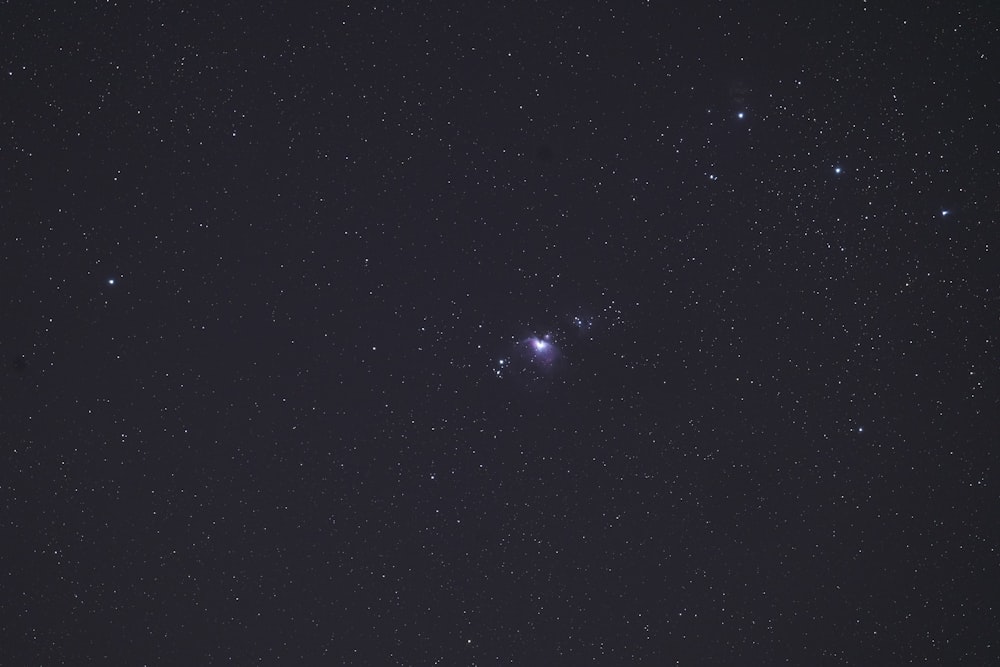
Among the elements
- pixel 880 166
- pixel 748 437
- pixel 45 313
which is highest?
pixel 45 313

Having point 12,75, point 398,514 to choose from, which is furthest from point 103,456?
point 12,75

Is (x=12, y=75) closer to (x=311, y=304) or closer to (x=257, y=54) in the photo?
(x=257, y=54)

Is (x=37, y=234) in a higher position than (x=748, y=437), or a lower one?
higher

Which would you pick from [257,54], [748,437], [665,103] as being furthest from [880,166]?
[257,54]

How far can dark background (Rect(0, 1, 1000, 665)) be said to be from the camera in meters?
1.05

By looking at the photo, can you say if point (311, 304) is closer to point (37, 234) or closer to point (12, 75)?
point (37, 234)

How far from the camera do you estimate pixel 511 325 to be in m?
1.09

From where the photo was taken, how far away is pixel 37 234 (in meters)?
1.15

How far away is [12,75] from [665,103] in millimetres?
1019

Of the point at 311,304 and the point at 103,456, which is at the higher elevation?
the point at 311,304

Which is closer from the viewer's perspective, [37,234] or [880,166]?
[880,166]

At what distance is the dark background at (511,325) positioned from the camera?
1.05 m

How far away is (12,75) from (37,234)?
0.25m

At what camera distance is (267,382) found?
1129 millimetres
